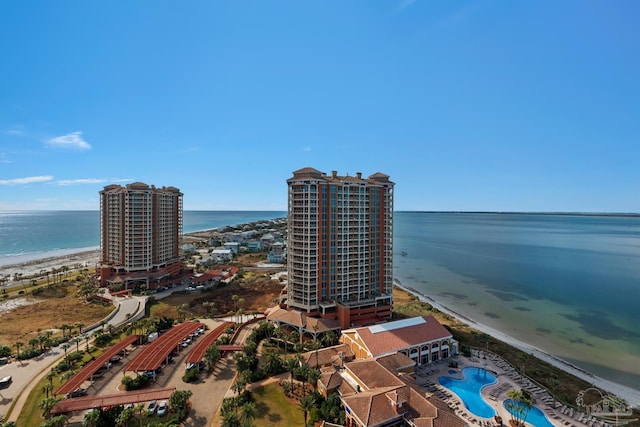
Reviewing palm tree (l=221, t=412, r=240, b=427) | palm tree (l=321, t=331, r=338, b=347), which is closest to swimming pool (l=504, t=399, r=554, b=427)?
palm tree (l=321, t=331, r=338, b=347)

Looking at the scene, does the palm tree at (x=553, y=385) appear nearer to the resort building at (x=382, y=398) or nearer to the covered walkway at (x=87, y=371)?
the resort building at (x=382, y=398)

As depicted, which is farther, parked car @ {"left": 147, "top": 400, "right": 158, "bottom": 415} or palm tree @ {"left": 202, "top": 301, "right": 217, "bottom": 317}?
palm tree @ {"left": 202, "top": 301, "right": 217, "bottom": 317}

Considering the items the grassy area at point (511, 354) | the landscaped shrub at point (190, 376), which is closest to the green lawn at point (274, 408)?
the landscaped shrub at point (190, 376)

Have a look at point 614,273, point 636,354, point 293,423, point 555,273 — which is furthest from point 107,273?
point 614,273

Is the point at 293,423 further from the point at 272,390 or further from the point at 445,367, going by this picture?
the point at 445,367

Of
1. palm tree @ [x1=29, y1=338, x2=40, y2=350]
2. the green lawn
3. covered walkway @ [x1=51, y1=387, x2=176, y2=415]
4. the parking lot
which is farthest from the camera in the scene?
palm tree @ [x1=29, y1=338, x2=40, y2=350]

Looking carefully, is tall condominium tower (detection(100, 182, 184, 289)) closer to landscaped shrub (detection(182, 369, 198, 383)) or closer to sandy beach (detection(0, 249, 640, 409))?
sandy beach (detection(0, 249, 640, 409))

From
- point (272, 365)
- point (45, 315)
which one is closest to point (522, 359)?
point (272, 365)

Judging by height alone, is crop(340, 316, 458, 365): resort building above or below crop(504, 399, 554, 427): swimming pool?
above
